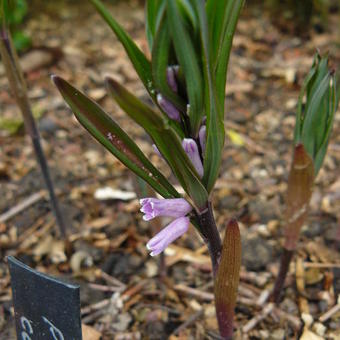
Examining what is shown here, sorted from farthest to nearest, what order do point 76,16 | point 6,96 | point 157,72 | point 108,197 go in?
point 76,16
point 6,96
point 108,197
point 157,72

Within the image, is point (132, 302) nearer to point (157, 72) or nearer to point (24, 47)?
point (157, 72)

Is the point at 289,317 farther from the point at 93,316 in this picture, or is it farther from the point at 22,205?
the point at 22,205

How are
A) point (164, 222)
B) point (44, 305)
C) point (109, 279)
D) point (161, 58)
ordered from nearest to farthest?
point (161, 58) → point (44, 305) → point (109, 279) → point (164, 222)

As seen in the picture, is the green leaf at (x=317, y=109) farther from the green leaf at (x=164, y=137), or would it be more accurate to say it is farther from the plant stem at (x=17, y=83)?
the plant stem at (x=17, y=83)

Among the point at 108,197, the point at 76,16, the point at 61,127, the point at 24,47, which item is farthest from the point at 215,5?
the point at 76,16

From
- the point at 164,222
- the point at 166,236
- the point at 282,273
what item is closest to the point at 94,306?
the point at 164,222

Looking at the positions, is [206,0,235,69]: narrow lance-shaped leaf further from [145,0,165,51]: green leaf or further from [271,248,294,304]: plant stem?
[271,248,294,304]: plant stem

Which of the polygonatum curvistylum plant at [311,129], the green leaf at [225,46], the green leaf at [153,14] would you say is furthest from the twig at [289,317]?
the green leaf at [153,14]
